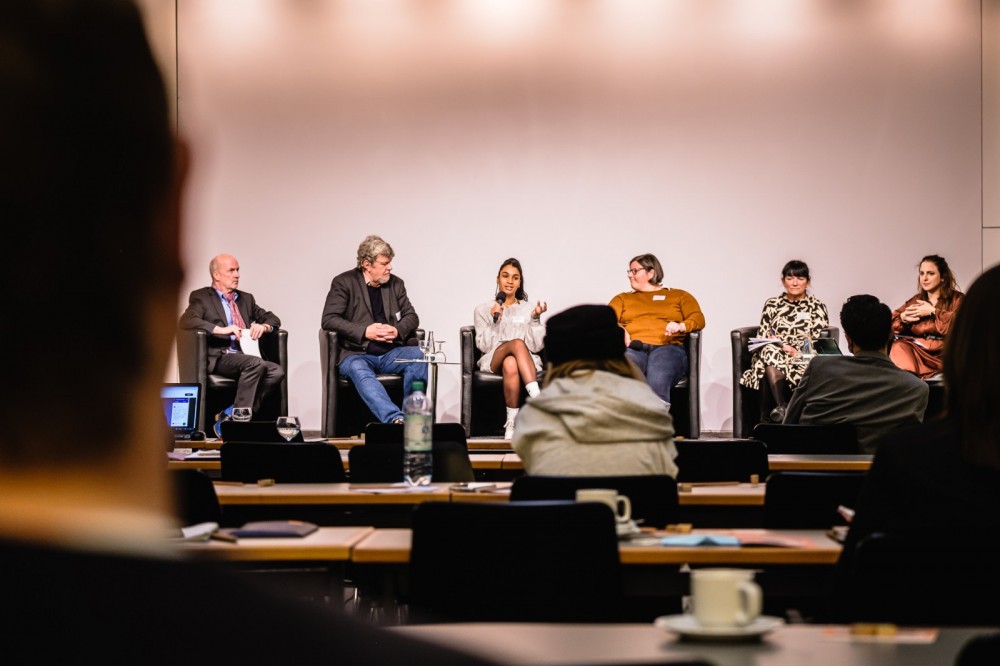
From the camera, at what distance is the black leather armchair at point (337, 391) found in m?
8.20

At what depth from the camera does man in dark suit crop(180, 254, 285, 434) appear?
8195 mm

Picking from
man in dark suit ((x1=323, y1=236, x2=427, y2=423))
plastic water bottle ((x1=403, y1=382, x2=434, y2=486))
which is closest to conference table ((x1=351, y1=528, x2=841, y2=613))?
plastic water bottle ((x1=403, y1=382, x2=434, y2=486))

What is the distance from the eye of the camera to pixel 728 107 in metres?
9.66

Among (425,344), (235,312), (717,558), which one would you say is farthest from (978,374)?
(235,312)

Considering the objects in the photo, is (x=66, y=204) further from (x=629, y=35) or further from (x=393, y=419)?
(x=629, y=35)

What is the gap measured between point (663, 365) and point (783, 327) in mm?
925

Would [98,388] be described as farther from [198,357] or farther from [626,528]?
[198,357]

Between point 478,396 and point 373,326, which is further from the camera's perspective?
point 478,396

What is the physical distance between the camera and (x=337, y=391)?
26.9ft

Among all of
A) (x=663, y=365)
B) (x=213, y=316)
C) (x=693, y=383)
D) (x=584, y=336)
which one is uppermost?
(x=213, y=316)

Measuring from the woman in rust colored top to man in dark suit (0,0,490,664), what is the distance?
26.9 feet

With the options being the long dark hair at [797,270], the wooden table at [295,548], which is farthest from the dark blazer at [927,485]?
the long dark hair at [797,270]

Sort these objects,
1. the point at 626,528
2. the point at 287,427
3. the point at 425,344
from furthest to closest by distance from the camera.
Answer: the point at 425,344 < the point at 287,427 < the point at 626,528

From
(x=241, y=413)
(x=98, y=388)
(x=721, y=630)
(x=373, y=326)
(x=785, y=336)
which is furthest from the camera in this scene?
(x=785, y=336)
